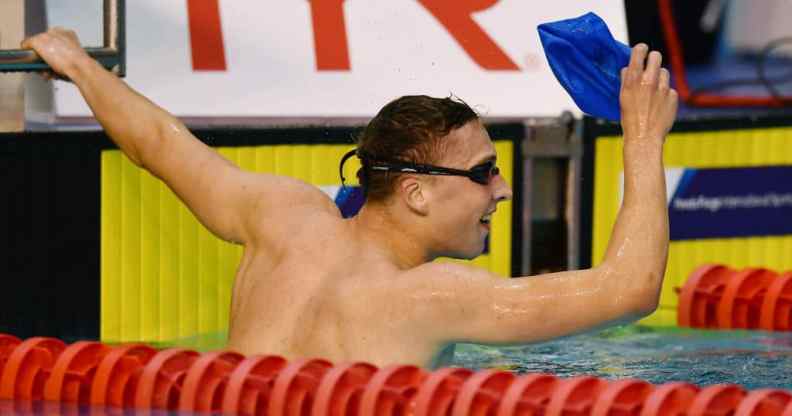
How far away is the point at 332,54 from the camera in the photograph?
5.51 metres

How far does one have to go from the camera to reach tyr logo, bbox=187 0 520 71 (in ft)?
17.4

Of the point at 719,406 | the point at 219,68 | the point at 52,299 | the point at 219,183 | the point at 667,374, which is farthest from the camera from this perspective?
the point at 219,68

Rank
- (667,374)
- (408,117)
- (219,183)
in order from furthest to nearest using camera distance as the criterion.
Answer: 1. (667,374)
2. (219,183)
3. (408,117)

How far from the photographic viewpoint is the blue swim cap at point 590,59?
129 inches

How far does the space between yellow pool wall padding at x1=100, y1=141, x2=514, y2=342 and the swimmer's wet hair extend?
182 centimetres

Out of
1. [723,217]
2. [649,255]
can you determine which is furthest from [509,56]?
[649,255]

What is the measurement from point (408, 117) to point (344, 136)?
7.03 ft

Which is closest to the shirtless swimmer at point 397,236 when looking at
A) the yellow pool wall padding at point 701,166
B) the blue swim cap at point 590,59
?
the blue swim cap at point 590,59

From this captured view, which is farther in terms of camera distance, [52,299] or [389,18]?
[389,18]

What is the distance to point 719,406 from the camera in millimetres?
2828

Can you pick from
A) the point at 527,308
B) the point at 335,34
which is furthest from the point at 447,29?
the point at 527,308

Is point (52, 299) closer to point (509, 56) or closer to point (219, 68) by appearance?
point (219, 68)

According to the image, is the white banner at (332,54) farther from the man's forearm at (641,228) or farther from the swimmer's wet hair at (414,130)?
the man's forearm at (641,228)

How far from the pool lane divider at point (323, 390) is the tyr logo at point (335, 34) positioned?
2.09 m
